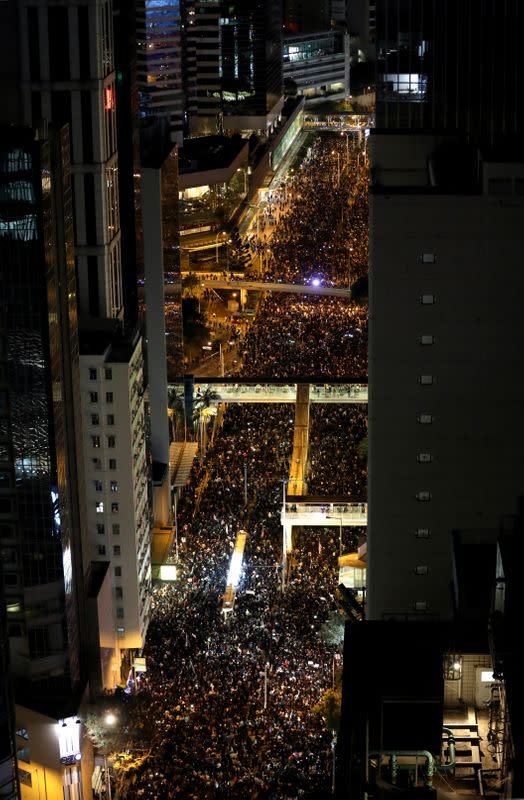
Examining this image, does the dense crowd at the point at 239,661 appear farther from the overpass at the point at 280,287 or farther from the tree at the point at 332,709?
the overpass at the point at 280,287

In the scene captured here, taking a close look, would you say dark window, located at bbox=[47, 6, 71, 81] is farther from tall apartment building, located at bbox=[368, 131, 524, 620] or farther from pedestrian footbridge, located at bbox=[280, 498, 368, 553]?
tall apartment building, located at bbox=[368, 131, 524, 620]

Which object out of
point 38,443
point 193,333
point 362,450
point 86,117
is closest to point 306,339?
point 193,333

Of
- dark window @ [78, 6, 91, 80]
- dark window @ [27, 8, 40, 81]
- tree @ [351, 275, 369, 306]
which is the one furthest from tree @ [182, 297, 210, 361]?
dark window @ [27, 8, 40, 81]

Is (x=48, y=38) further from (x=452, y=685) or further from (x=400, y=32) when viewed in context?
(x=452, y=685)

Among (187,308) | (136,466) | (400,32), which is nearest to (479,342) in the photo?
(400,32)

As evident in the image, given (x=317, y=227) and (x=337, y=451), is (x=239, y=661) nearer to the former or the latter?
(x=337, y=451)
